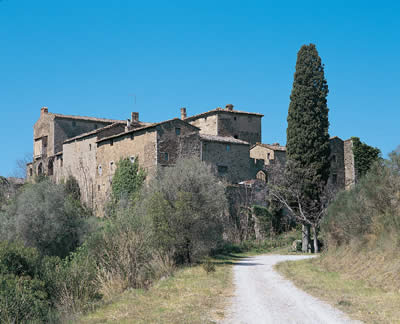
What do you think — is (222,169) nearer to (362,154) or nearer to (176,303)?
(362,154)

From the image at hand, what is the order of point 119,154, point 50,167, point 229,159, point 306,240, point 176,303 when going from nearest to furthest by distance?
1. point 176,303
2. point 306,240
3. point 119,154
4. point 229,159
5. point 50,167

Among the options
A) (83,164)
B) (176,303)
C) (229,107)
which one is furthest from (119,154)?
(176,303)

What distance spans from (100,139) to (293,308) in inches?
1540

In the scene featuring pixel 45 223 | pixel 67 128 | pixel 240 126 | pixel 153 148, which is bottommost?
pixel 45 223

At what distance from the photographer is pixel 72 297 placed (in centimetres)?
1588

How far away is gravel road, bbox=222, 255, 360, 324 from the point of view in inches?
410

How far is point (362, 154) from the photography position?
53.3m

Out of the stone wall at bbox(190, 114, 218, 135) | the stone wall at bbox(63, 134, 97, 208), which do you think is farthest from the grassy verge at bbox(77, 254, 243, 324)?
the stone wall at bbox(190, 114, 218, 135)

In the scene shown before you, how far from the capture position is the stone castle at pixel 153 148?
140 feet

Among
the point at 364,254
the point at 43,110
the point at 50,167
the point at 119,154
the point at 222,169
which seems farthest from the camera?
the point at 43,110

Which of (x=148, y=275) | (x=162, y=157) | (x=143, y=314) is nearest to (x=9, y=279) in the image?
(x=148, y=275)

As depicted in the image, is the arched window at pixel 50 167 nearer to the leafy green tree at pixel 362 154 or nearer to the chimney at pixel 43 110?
the chimney at pixel 43 110

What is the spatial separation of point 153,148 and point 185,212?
18.5 meters

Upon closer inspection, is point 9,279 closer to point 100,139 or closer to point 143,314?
point 143,314
